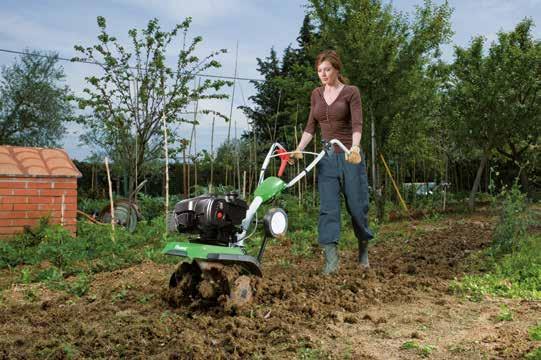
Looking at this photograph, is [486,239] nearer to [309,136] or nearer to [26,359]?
[309,136]

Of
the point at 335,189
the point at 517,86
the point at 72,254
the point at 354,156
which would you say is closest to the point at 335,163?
the point at 335,189

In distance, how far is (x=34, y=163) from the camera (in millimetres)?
10148

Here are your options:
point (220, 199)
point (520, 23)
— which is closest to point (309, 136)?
point (220, 199)

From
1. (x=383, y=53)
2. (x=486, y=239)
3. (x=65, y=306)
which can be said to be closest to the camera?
(x=65, y=306)

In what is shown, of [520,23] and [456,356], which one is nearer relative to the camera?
[456,356]

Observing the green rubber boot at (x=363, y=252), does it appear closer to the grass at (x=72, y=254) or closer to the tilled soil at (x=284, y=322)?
the tilled soil at (x=284, y=322)

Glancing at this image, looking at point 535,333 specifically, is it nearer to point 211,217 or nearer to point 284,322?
point 284,322

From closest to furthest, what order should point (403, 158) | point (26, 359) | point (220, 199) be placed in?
1. point (26, 359)
2. point (220, 199)
3. point (403, 158)

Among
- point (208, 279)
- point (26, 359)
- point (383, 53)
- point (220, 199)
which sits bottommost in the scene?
point (26, 359)

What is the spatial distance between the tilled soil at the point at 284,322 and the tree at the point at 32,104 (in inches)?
782

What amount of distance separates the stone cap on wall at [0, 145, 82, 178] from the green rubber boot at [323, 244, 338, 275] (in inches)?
246

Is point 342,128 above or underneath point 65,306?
above

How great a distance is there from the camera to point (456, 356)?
11.5ft

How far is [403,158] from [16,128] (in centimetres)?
1596
